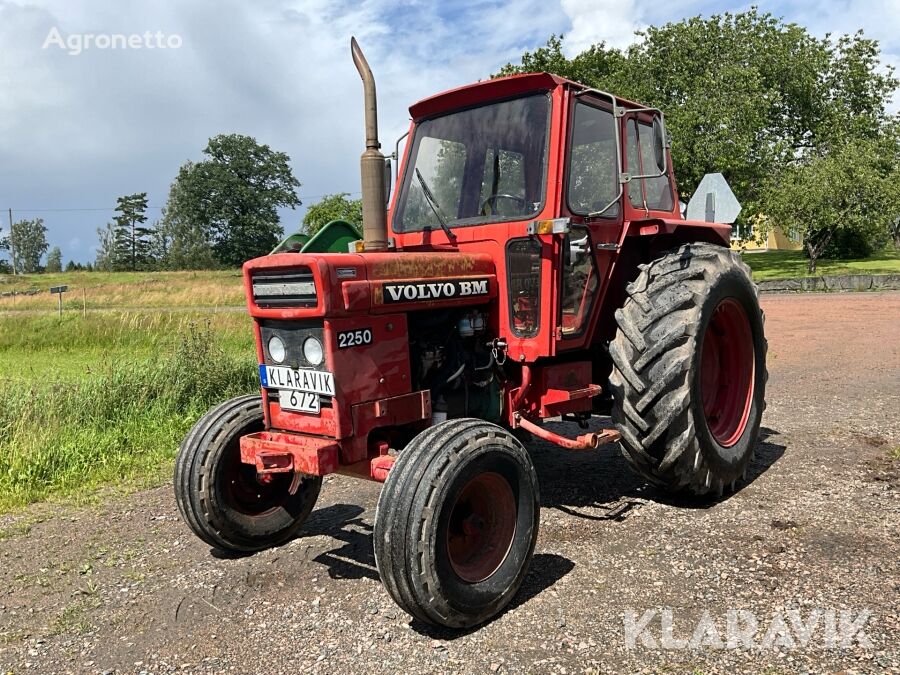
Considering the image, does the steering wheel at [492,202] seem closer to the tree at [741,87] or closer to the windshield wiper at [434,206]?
the windshield wiper at [434,206]

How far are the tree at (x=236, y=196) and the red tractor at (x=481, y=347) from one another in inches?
2429

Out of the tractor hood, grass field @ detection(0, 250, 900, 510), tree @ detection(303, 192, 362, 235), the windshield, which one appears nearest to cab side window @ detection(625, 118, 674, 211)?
the windshield

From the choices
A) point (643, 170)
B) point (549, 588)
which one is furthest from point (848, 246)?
point (549, 588)

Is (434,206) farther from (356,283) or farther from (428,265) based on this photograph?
(356,283)

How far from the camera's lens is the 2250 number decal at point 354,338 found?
351 cm

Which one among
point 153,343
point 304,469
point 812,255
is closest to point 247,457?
point 304,469

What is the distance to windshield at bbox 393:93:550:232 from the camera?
4.29 metres

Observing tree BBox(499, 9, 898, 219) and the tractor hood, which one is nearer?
the tractor hood

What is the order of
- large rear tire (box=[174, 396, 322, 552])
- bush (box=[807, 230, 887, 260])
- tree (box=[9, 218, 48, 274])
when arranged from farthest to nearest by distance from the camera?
tree (box=[9, 218, 48, 274])
bush (box=[807, 230, 887, 260])
large rear tire (box=[174, 396, 322, 552])

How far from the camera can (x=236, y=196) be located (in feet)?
212

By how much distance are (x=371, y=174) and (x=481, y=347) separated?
3.89ft

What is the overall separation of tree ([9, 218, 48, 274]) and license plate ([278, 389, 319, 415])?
109 metres

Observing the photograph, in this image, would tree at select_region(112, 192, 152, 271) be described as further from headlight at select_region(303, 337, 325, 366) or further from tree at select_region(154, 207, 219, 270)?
headlight at select_region(303, 337, 325, 366)

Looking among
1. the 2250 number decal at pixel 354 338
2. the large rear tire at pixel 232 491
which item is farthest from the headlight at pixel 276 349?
the large rear tire at pixel 232 491
